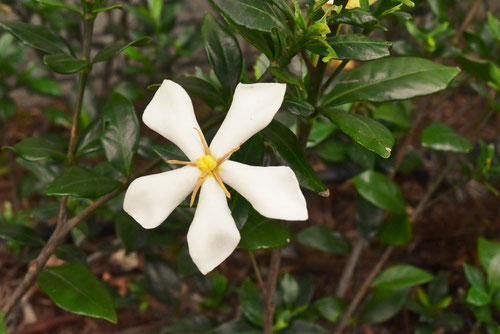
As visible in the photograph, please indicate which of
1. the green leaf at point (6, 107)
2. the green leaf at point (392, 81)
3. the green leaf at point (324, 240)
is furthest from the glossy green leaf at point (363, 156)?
the green leaf at point (6, 107)

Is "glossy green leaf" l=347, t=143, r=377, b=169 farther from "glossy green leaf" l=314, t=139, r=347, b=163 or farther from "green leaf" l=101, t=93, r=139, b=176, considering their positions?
"green leaf" l=101, t=93, r=139, b=176

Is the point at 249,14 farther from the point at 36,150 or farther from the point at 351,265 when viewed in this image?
the point at 351,265

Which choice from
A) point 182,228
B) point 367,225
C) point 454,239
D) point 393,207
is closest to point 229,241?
point 393,207

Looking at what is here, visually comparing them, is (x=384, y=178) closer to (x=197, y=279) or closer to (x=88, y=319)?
(x=197, y=279)

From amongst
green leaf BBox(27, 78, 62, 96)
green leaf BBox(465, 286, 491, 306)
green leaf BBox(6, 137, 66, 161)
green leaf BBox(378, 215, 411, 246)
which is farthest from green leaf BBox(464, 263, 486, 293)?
green leaf BBox(27, 78, 62, 96)

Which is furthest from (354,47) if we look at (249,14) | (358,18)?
(249,14)

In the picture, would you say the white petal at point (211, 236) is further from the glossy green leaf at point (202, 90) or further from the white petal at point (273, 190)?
the glossy green leaf at point (202, 90)

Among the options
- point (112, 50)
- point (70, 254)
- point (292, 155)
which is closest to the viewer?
point (292, 155)
